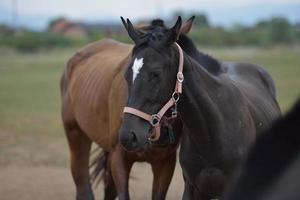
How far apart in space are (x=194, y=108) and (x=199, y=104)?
51mm

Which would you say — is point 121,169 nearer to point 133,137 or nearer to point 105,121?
point 105,121

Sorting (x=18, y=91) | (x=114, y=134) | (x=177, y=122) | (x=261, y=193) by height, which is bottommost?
(x=18, y=91)

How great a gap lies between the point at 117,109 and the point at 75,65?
6.65ft

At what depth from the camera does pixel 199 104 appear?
4.14 metres

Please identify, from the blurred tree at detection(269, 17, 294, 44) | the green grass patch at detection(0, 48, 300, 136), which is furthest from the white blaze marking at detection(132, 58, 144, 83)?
the blurred tree at detection(269, 17, 294, 44)

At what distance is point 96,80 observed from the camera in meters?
6.08

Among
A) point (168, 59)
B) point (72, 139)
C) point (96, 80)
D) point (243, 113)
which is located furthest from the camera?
point (72, 139)

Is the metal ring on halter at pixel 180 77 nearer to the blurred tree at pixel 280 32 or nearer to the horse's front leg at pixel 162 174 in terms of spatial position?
the horse's front leg at pixel 162 174

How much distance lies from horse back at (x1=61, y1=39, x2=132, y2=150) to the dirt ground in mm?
1219

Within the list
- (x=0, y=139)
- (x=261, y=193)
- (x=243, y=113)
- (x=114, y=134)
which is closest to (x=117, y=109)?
(x=114, y=134)

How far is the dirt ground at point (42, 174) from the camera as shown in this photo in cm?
742

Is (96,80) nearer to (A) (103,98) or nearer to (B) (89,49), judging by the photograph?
(A) (103,98)

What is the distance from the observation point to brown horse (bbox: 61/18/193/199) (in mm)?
5148

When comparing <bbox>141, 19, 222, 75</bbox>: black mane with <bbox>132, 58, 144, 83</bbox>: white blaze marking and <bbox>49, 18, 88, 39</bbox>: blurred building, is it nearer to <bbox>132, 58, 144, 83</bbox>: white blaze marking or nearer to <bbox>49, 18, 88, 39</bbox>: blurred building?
<bbox>132, 58, 144, 83</bbox>: white blaze marking
